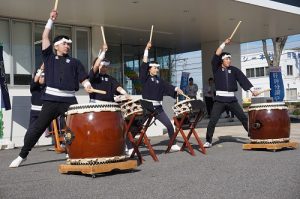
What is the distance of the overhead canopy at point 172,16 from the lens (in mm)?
11203

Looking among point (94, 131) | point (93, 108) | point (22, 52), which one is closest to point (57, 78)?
point (93, 108)

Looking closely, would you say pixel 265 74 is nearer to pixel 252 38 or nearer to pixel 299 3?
pixel 252 38

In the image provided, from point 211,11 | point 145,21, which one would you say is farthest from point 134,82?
point 211,11

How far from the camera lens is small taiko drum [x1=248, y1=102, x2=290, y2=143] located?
7.63 meters

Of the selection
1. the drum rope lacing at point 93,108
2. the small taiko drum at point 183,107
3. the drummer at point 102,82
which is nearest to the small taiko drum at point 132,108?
the drummer at point 102,82

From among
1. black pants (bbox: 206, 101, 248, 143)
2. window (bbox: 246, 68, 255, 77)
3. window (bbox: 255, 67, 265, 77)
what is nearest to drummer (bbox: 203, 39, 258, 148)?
black pants (bbox: 206, 101, 248, 143)

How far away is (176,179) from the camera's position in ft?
16.2

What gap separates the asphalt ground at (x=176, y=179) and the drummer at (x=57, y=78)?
80cm

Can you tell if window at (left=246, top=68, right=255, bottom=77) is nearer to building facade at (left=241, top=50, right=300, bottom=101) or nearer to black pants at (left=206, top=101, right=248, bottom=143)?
building facade at (left=241, top=50, right=300, bottom=101)

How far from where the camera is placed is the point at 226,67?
845 cm

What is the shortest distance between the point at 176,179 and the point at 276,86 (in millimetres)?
12551

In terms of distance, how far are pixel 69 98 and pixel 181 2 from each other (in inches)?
242

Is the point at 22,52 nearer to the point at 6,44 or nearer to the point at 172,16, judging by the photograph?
the point at 6,44

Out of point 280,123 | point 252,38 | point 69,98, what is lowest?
point 280,123
